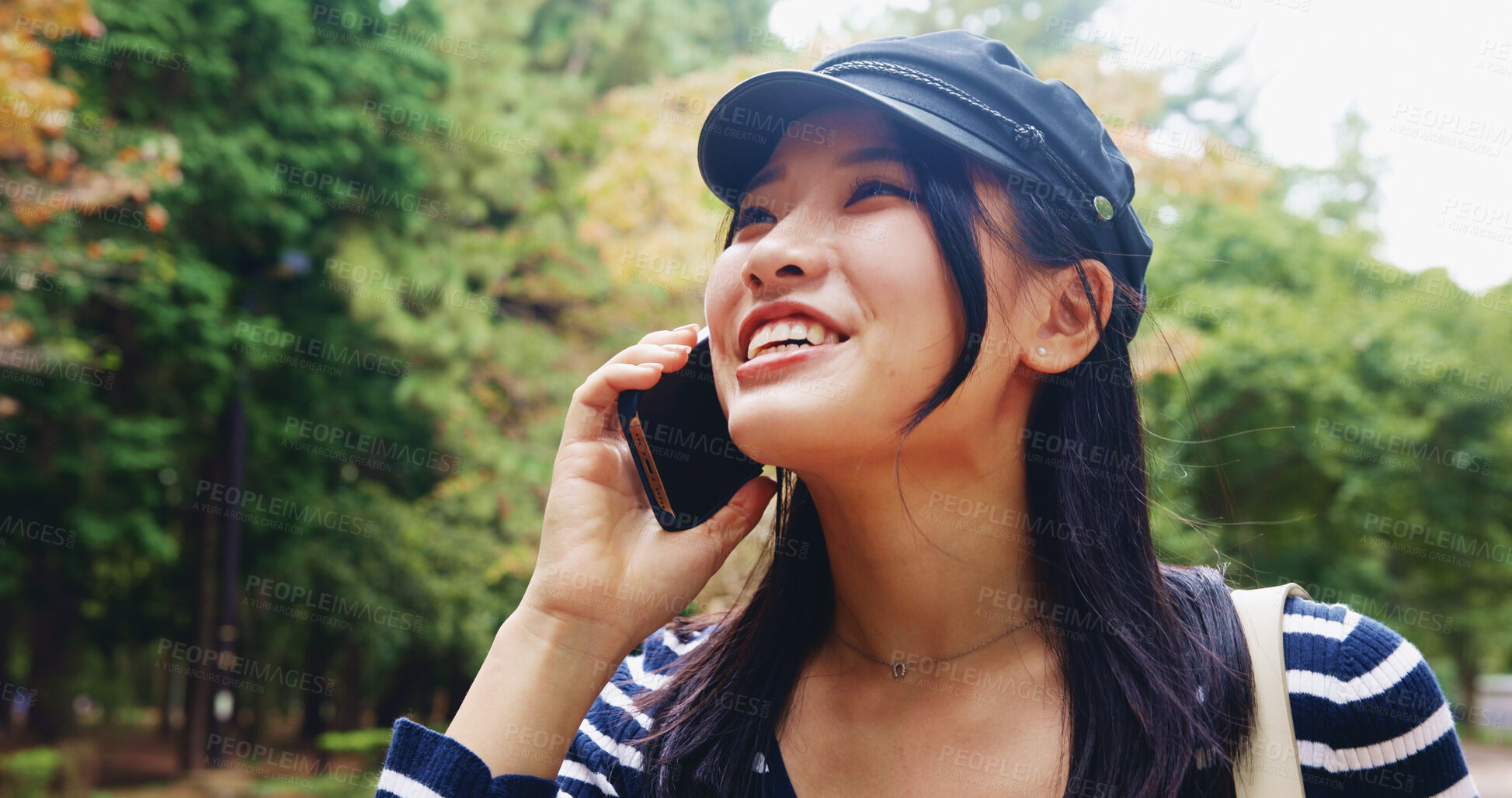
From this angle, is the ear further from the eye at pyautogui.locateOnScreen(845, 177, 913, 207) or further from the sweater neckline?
the sweater neckline

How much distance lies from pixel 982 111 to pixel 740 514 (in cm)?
92

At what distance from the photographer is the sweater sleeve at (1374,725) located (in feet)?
5.08

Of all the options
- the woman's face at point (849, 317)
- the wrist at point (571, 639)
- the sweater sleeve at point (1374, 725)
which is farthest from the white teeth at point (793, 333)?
the sweater sleeve at point (1374, 725)

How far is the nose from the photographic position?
5.58 ft

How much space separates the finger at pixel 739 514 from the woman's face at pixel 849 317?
372 mm

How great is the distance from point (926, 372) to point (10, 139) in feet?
24.1

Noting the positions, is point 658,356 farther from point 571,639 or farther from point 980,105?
point 980,105

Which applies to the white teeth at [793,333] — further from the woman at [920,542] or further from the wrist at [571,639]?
the wrist at [571,639]

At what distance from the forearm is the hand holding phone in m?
0.03

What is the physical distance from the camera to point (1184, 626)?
1792 mm

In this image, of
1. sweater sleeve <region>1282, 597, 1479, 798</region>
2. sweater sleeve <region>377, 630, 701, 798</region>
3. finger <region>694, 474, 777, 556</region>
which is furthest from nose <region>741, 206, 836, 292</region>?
sweater sleeve <region>1282, 597, 1479, 798</region>

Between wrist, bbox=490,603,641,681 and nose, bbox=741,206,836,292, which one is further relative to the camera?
wrist, bbox=490,603,641,681

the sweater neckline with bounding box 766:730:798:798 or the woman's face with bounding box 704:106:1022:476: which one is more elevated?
the woman's face with bounding box 704:106:1022:476

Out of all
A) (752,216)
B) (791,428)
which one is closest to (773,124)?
(752,216)
